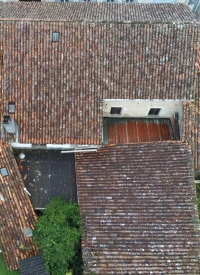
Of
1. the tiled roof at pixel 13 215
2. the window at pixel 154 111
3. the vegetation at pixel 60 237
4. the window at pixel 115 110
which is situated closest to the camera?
the vegetation at pixel 60 237

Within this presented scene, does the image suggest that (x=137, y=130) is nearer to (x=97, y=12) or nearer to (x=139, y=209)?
(x=139, y=209)

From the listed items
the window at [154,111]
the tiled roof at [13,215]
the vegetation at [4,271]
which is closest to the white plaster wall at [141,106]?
the window at [154,111]

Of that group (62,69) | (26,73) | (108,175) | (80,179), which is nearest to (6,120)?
Result: (26,73)

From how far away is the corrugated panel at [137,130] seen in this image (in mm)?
21250

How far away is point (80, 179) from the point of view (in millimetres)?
19078

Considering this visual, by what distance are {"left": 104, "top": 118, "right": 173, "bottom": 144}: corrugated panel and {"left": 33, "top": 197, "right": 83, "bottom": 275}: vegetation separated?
5803 millimetres

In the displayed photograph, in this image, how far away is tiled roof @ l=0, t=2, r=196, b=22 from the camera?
19.2 m

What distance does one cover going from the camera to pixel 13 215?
19000 mm

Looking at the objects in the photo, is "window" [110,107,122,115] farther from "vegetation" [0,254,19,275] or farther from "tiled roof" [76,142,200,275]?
"vegetation" [0,254,19,275]

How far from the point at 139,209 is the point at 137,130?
6.08 meters

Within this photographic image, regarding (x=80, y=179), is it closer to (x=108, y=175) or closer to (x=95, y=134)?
(x=108, y=175)

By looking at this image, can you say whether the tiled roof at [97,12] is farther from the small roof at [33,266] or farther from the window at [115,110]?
the small roof at [33,266]

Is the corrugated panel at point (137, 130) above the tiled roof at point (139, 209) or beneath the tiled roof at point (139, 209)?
above

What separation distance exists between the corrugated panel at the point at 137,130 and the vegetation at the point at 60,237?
580cm
